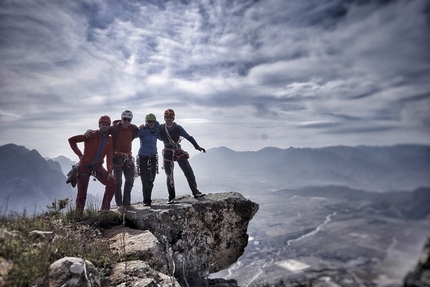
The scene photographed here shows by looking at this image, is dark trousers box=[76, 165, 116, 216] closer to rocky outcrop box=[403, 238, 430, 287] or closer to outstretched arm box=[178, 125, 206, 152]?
outstretched arm box=[178, 125, 206, 152]

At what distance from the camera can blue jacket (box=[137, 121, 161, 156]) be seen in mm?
8500

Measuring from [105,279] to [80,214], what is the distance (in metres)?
3.42

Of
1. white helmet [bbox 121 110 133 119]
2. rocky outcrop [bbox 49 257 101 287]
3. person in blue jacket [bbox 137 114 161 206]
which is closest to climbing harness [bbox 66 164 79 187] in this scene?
person in blue jacket [bbox 137 114 161 206]

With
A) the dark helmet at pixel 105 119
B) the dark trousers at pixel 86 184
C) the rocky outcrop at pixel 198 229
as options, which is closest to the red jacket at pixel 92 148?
the dark trousers at pixel 86 184

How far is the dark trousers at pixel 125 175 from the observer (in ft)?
27.8

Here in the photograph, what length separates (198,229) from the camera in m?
7.44

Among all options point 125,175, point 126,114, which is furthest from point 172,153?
point 126,114

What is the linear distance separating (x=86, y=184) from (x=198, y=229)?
422 centimetres

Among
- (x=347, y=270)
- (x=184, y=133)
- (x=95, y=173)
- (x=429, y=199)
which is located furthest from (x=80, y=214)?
(x=429, y=199)

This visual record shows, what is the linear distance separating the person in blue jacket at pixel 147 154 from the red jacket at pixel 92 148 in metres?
1.08

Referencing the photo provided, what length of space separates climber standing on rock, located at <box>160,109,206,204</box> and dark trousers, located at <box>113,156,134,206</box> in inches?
56.2

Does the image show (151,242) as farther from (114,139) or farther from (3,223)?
(114,139)

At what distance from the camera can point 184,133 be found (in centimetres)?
876

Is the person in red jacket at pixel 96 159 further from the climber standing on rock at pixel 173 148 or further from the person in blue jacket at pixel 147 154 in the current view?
the climber standing on rock at pixel 173 148
